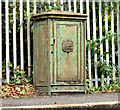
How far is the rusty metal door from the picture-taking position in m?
6.68

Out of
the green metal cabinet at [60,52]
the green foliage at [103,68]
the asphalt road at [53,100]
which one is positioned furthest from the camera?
the green foliage at [103,68]

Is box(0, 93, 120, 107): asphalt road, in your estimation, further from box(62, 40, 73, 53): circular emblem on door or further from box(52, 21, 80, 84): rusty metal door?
box(62, 40, 73, 53): circular emblem on door

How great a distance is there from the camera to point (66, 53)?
22.1ft

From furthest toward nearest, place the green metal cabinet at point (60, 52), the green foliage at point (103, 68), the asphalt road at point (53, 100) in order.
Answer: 1. the green foliage at point (103, 68)
2. the green metal cabinet at point (60, 52)
3. the asphalt road at point (53, 100)

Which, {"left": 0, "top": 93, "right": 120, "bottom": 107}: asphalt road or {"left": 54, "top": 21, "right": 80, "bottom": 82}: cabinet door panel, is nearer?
{"left": 0, "top": 93, "right": 120, "bottom": 107}: asphalt road

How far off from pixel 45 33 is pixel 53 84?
40.0 inches

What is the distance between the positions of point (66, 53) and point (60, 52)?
122mm

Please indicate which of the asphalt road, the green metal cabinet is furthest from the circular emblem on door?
the asphalt road

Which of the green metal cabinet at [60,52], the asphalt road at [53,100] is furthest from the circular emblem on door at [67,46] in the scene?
the asphalt road at [53,100]

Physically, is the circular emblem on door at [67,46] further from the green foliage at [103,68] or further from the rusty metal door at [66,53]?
the green foliage at [103,68]

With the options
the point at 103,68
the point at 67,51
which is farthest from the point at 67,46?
the point at 103,68

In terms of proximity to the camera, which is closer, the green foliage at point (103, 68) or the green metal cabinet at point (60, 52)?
the green metal cabinet at point (60, 52)

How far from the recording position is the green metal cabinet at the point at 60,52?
262 inches

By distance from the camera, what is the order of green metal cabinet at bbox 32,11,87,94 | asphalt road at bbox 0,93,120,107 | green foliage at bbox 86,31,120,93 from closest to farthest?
asphalt road at bbox 0,93,120,107
green metal cabinet at bbox 32,11,87,94
green foliage at bbox 86,31,120,93
